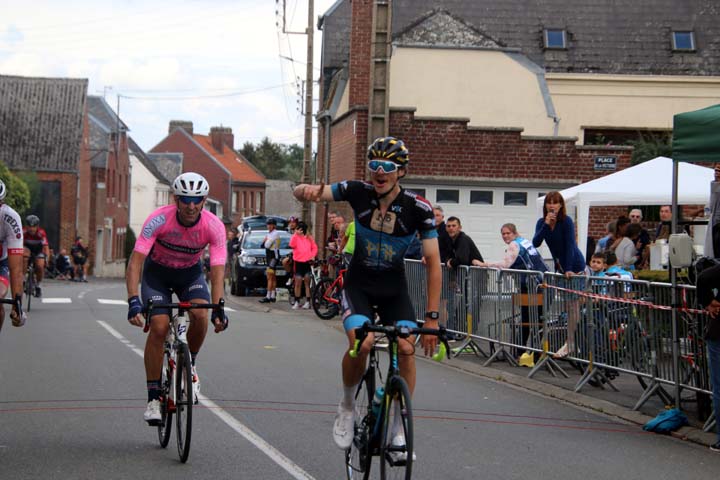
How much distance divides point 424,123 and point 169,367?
19.3 meters

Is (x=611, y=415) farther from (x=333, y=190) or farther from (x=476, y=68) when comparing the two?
(x=476, y=68)

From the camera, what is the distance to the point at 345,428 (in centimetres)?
669

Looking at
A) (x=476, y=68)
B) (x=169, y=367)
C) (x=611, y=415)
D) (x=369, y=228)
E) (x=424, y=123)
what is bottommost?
(x=611, y=415)

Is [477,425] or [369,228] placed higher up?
[369,228]

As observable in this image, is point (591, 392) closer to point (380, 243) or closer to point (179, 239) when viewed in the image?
point (179, 239)

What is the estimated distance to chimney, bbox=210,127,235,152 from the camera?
350 feet

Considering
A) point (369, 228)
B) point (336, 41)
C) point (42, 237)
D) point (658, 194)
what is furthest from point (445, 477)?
point (336, 41)

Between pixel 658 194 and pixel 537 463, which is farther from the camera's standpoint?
pixel 658 194

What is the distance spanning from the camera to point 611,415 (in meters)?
10.3

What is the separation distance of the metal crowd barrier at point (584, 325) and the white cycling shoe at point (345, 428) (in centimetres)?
385

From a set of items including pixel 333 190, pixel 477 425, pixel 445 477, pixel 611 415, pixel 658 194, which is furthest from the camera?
pixel 658 194

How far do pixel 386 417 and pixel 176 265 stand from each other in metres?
2.51

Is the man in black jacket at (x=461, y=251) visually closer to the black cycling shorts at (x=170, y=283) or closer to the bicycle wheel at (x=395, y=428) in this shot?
the black cycling shorts at (x=170, y=283)

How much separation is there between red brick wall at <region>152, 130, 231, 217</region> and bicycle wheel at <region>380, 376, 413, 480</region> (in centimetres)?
9450
